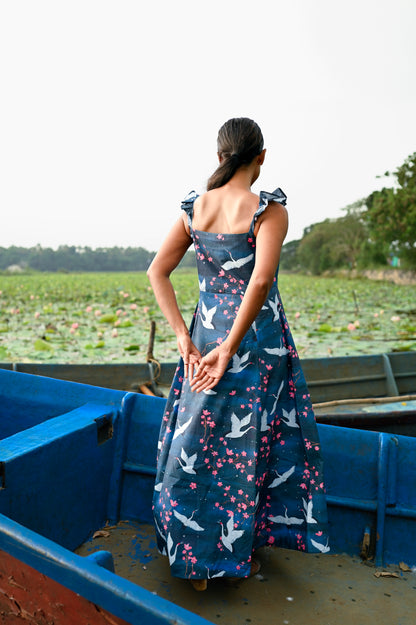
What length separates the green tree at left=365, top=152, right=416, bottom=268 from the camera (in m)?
17.5

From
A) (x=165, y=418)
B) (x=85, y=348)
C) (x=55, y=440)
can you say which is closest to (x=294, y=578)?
(x=165, y=418)

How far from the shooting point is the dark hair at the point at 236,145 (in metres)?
1.46

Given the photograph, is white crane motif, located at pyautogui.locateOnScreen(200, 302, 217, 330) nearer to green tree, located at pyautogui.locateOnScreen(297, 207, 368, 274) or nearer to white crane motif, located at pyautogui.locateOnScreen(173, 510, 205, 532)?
white crane motif, located at pyautogui.locateOnScreen(173, 510, 205, 532)

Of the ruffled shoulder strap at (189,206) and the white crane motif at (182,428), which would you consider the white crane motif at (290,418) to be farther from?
the ruffled shoulder strap at (189,206)

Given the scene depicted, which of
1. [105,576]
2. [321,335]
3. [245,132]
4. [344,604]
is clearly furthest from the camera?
[321,335]

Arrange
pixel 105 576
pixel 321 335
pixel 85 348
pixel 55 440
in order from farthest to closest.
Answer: pixel 321 335, pixel 85 348, pixel 55 440, pixel 105 576

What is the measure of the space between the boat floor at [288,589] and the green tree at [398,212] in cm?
1686

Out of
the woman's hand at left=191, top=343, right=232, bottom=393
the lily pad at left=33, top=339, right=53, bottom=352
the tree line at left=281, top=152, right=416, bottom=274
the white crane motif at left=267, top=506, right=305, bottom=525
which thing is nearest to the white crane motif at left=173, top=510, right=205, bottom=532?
the white crane motif at left=267, top=506, right=305, bottom=525

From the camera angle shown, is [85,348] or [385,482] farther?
[85,348]

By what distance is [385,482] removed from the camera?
1.79 metres

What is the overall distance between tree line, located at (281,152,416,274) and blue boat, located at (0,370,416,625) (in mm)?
8049

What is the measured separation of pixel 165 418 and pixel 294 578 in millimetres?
670

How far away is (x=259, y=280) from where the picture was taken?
1.35 meters

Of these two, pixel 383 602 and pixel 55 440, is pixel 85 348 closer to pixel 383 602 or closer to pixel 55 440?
pixel 55 440
